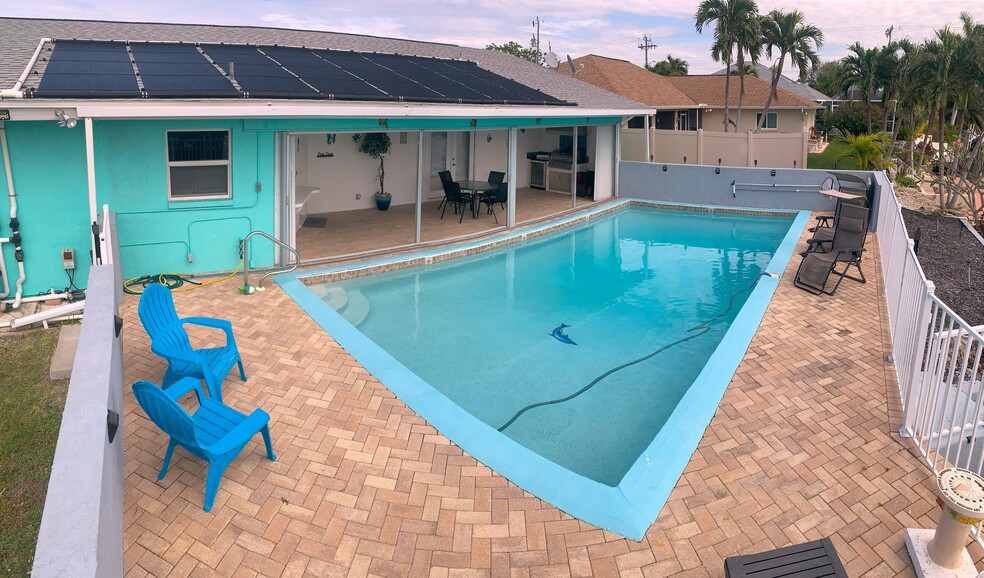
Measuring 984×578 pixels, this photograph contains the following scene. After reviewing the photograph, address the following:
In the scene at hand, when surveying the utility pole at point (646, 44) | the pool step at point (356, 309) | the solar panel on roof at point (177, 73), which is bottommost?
the pool step at point (356, 309)

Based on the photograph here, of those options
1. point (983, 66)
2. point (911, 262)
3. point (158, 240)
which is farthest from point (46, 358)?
point (983, 66)

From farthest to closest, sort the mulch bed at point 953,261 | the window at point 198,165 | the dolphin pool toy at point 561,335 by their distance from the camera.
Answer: the mulch bed at point 953,261 → the window at point 198,165 → the dolphin pool toy at point 561,335

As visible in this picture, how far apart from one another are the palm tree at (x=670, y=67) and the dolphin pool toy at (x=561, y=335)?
50.9m

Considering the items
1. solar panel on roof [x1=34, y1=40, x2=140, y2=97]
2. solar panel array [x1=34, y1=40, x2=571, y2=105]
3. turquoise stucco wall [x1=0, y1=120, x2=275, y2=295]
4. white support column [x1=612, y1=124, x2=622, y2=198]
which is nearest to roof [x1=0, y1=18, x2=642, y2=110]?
solar panel on roof [x1=34, y1=40, x2=140, y2=97]

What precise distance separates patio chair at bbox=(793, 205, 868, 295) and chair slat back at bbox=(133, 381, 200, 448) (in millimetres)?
8818

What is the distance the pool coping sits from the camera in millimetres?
4648

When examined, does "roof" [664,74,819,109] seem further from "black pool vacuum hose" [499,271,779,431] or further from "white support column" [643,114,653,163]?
"black pool vacuum hose" [499,271,779,431]

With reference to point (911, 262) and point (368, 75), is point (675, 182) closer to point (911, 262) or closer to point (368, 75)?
point (368, 75)

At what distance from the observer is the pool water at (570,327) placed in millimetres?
6684

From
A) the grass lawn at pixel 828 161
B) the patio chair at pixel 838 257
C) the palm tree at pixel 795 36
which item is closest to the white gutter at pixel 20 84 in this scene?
the patio chair at pixel 838 257

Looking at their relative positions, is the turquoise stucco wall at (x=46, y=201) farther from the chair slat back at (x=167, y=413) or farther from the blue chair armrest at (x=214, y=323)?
the chair slat back at (x=167, y=413)

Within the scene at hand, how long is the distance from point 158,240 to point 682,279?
339 inches

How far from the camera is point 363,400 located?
20.0ft

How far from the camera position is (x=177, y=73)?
930 centimetres
